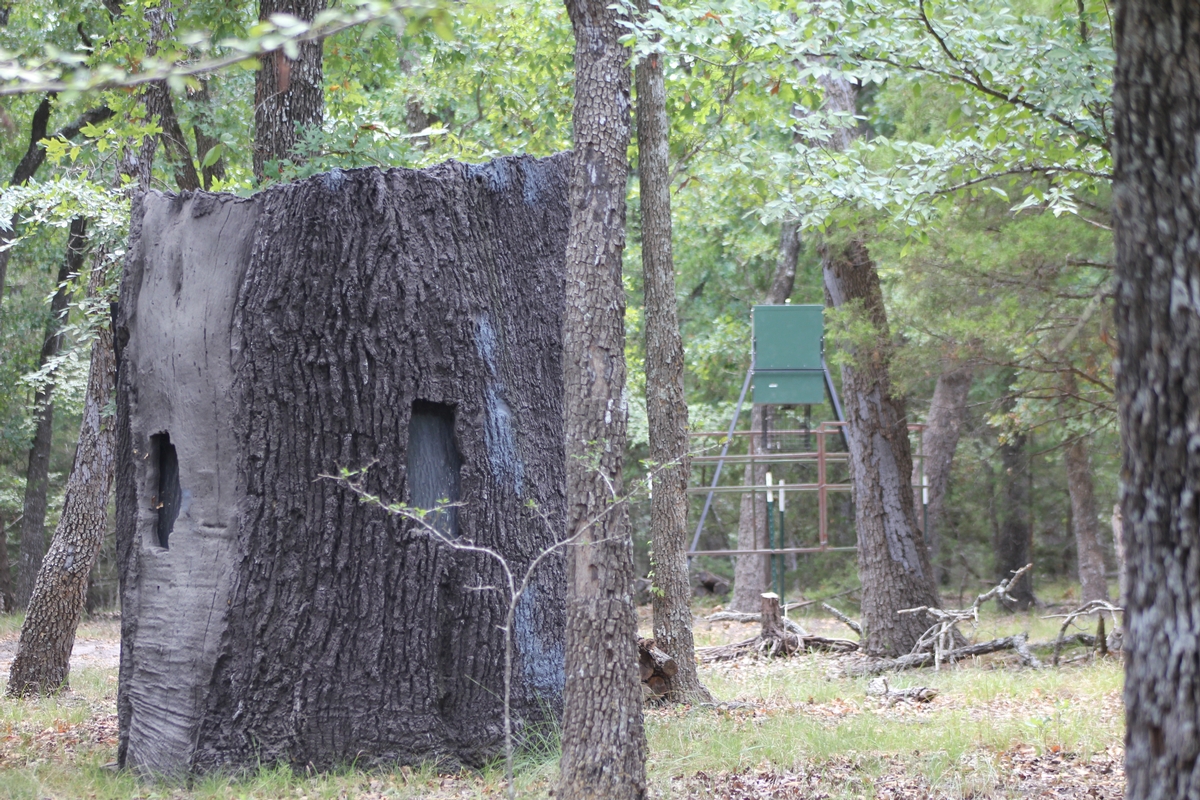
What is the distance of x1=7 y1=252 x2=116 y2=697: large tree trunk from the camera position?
29.3 ft

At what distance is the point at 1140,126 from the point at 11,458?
25.4 metres

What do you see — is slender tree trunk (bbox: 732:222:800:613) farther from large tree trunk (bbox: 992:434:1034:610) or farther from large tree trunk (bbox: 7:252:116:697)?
large tree trunk (bbox: 7:252:116:697)

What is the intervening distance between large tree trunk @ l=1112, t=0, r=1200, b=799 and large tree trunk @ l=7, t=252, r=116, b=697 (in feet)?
28.0

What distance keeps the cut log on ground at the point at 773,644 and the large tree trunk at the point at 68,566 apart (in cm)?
632

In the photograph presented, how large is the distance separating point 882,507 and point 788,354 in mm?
3707

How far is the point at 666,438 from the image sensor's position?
294 inches

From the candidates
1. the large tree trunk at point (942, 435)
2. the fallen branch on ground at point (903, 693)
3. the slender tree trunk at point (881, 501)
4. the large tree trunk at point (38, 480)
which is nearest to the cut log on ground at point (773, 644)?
the slender tree trunk at point (881, 501)

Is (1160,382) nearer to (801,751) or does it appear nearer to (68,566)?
(801,751)

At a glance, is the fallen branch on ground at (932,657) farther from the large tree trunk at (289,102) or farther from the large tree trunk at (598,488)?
the large tree trunk at (289,102)

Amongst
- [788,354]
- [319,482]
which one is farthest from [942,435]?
[319,482]

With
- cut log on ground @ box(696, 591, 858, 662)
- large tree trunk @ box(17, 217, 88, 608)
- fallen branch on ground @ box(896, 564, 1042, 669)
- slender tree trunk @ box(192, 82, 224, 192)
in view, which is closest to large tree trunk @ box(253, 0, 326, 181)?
slender tree trunk @ box(192, 82, 224, 192)

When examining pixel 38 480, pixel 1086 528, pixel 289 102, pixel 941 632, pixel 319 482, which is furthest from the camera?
pixel 38 480

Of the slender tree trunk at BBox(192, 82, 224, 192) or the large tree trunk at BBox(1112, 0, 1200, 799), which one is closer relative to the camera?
the large tree trunk at BBox(1112, 0, 1200, 799)

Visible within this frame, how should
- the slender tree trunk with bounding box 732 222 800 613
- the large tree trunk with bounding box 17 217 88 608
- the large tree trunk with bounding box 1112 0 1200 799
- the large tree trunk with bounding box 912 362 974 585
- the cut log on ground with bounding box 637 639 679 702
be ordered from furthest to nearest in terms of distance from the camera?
the slender tree trunk with bounding box 732 222 800 613
the large tree trunk with bounding box 17 217 88 608
the large tree trunk with bounding box 912 362 974 585
the cut log on ground with bounding box 637 639 679 702
the large tree trunk with bounding box 1112 0 1200 799
